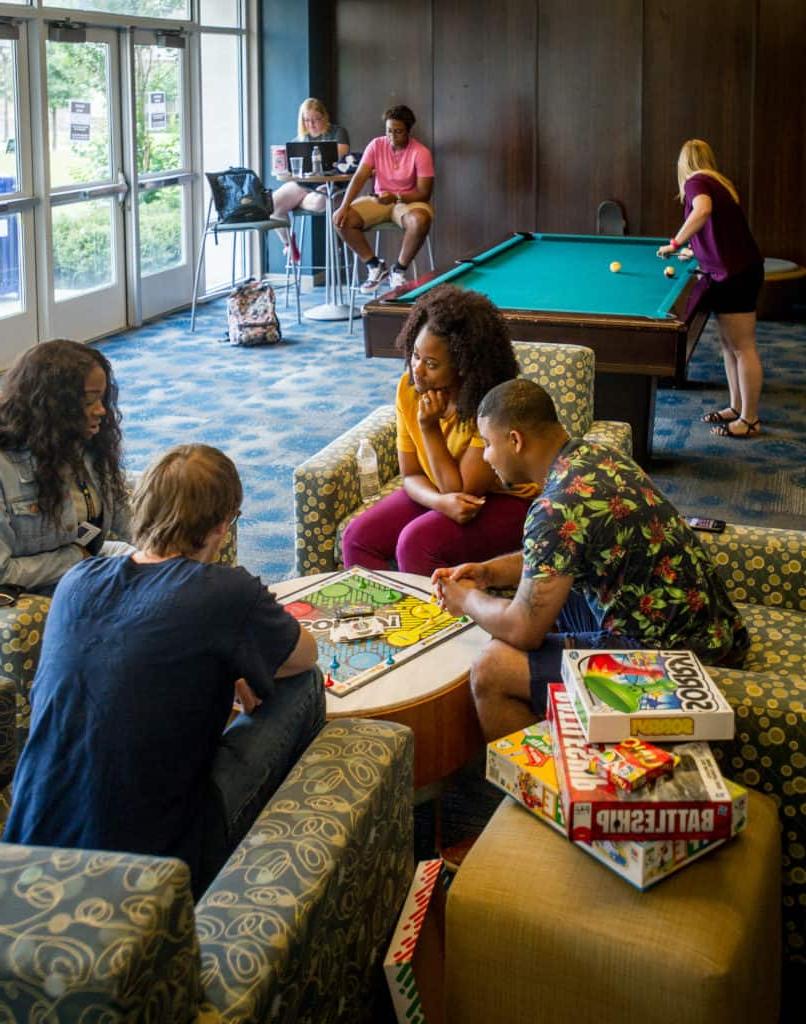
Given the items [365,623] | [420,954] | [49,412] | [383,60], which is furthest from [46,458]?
[383,60]

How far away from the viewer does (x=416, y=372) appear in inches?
143

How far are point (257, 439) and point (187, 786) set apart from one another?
14.3ft

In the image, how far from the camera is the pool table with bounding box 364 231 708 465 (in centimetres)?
517

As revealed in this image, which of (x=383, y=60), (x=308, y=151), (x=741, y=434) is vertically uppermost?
→ (x=383, y=60)

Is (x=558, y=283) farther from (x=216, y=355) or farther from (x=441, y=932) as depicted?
(x=441, y=932)

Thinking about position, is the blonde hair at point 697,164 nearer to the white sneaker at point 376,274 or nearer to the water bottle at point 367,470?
the water bottle at point 367,470

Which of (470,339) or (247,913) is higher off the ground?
(470,339)

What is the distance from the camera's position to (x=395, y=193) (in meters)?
9.12

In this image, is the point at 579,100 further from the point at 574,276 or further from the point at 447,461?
the point at 447,461

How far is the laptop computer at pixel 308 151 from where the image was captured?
29.0 feet

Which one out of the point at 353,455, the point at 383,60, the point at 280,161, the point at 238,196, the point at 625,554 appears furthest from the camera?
the point at 383,60

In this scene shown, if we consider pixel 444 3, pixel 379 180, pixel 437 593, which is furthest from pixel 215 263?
pixel 437 593

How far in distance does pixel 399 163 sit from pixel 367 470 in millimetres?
5708

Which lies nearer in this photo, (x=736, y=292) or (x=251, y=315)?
(x=736, y=292)
